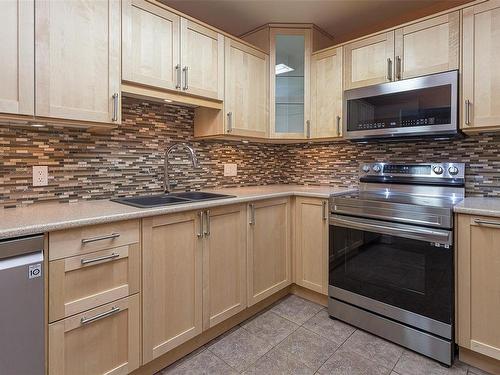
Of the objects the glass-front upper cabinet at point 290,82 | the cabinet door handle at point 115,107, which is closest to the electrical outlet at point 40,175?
the cabinet door handle at point 115,107

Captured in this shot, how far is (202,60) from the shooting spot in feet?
6.56

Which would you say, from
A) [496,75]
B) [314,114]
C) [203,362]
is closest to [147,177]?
[203,362]

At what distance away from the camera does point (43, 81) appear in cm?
133

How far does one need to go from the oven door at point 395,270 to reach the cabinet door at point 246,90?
101 cm

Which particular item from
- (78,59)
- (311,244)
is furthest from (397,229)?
(78,59)

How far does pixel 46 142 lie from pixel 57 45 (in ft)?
1.78

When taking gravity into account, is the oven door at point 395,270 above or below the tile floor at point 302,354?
above

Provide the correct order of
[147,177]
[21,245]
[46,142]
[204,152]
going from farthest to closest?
[204,152] < [147,177] < [46,142] < [21,245]

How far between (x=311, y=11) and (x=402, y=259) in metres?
2.02

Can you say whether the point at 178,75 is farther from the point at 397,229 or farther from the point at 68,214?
the point at 397,229

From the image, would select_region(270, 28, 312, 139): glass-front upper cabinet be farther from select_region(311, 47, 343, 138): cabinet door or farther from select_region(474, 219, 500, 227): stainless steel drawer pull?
select_region(474, 219, 500, 227): stainless steel drawer pull

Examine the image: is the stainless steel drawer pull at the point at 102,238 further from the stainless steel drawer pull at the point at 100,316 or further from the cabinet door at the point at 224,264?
the cabinet door at the point at 224,264

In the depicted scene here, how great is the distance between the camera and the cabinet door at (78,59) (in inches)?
52.4

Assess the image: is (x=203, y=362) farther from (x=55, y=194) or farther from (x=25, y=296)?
(x=55, y=194)
